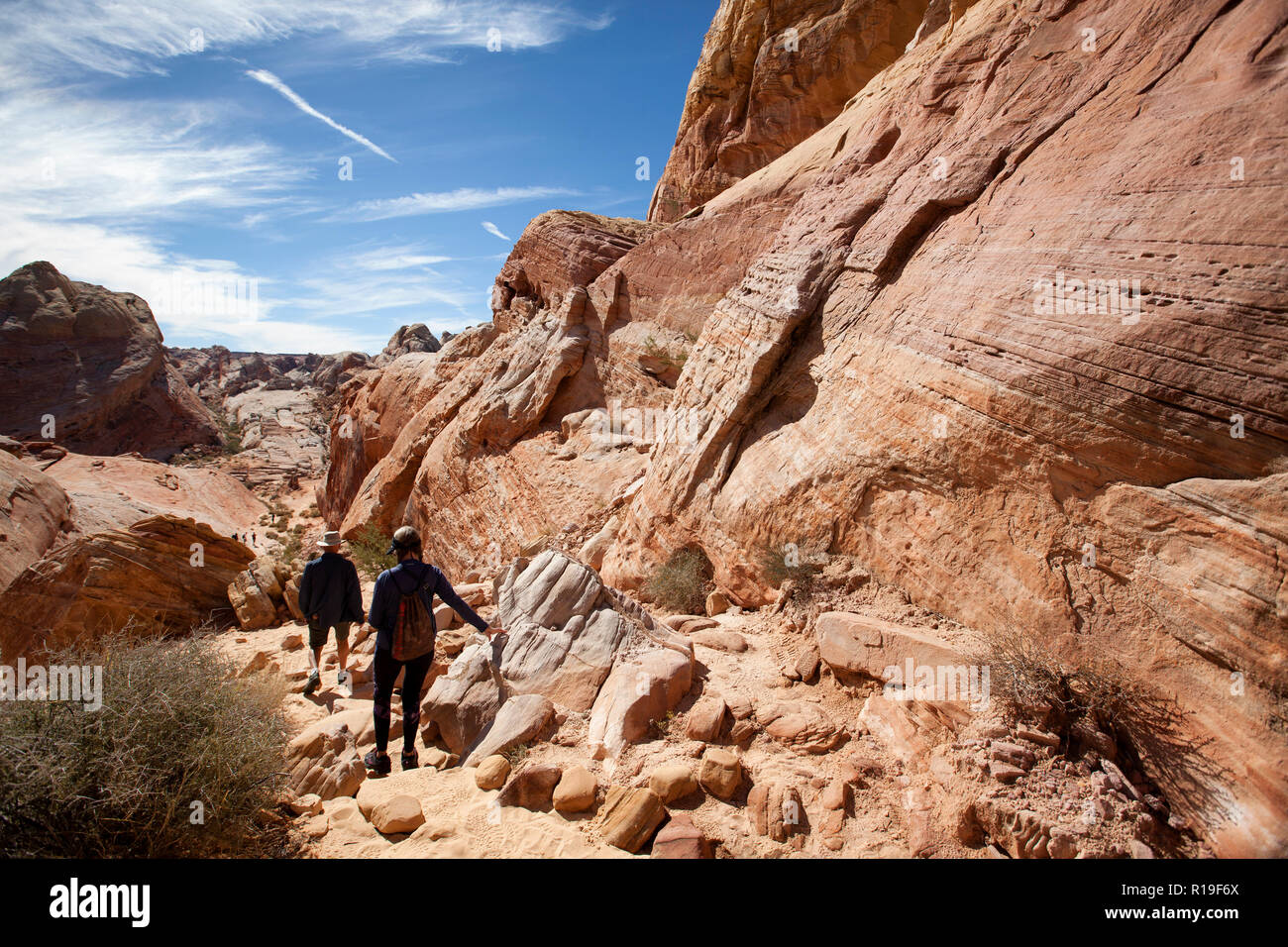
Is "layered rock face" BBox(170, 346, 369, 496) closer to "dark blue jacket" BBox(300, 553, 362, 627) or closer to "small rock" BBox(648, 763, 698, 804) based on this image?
"dark blue jacket" BBox(300, 553, 362, 627)

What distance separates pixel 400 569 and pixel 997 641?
429 centimetres

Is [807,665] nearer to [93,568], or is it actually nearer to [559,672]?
[559,672]

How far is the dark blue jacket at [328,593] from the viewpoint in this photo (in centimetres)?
646

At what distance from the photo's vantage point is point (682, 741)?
4.11 meters

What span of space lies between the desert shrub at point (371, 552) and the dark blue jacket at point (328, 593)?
648 centimetres

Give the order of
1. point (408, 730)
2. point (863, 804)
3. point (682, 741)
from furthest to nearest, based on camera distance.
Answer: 1. point (408, 730)
2. point (682, 741)
3. point (863, 804)

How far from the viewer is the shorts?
6500 millimetres

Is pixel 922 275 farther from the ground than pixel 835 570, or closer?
farther from the ground

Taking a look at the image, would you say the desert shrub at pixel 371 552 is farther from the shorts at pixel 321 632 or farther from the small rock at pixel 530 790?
the small rock at pixel 530 790

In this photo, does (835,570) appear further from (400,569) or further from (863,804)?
(400,569)

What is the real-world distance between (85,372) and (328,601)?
44368mm

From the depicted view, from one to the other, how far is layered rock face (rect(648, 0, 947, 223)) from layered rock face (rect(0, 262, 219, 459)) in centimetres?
3693

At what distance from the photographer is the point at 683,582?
705 centimetres
